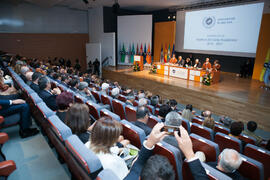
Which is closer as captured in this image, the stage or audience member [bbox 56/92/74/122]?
audience member [bbox 56/92/74/122]

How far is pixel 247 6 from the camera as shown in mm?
8320

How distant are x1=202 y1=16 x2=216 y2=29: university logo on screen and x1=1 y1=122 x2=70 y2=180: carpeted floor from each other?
9.72 m

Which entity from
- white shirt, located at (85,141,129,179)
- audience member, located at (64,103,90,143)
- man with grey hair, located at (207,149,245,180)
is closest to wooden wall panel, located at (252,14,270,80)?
man with grey hair, located at (207,149,245,180)

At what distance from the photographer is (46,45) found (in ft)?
39.4

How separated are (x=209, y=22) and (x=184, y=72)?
337 cm

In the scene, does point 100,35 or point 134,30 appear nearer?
point 100,35

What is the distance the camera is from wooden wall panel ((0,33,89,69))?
10688mm

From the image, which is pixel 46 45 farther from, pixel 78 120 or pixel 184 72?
pixel 78 120

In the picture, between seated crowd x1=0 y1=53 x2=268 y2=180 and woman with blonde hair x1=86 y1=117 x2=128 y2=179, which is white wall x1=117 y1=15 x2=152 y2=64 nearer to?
seated crowd x1=0 y1=53 x2=268 y2=180

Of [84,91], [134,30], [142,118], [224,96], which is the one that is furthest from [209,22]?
[142,118]

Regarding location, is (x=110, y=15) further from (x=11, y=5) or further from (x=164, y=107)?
(x=164, y=107)

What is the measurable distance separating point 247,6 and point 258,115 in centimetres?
574

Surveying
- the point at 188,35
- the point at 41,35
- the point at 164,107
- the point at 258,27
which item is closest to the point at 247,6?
the point at 258,27

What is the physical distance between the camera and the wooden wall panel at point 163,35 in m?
12.7
